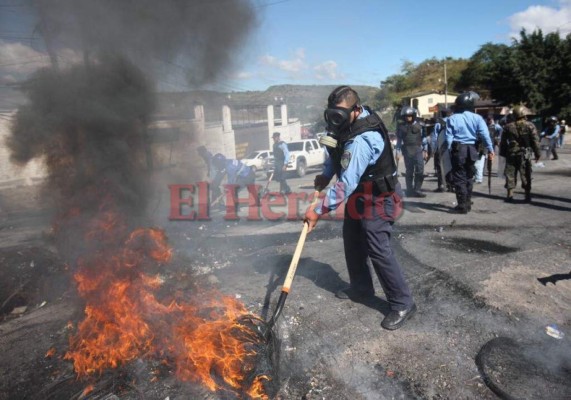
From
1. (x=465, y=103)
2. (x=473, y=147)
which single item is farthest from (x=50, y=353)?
(x=465, y=103)

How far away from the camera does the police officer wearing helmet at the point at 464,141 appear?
230 inches

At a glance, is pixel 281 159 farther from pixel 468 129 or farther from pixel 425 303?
pixel 425 303

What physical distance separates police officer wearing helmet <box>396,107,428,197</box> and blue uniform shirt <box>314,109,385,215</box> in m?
5.18

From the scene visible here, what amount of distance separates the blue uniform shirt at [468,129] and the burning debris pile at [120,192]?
3.95 metres

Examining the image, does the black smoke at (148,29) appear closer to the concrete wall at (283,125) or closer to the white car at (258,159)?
the white car at (258,159)

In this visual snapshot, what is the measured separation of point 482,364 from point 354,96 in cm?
211

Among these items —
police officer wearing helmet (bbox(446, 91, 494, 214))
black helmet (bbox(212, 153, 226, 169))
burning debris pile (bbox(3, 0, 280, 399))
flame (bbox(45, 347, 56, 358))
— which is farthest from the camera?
black helmet (bbox(212, 153, 226, 169))

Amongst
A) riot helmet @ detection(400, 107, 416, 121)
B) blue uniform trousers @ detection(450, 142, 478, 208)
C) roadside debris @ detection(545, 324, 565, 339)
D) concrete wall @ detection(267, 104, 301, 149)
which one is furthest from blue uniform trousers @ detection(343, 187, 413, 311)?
concrete wall @ detection(267, 104, 301, 149)

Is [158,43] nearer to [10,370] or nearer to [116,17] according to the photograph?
[116,17]

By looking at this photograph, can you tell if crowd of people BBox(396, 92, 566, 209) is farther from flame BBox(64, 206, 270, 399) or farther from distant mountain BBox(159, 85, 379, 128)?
flame BBox(64, 206, 270, 399)

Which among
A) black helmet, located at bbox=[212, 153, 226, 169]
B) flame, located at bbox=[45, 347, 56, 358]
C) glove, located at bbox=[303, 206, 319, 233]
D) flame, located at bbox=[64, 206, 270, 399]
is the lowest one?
flame, located at bbox=[45, 347, 56, 358]

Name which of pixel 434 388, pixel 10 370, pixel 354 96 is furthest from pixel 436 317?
pixel 10 370

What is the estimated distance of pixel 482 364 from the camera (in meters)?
2.39

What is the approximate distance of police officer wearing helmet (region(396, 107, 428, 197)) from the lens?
756 centimetres
